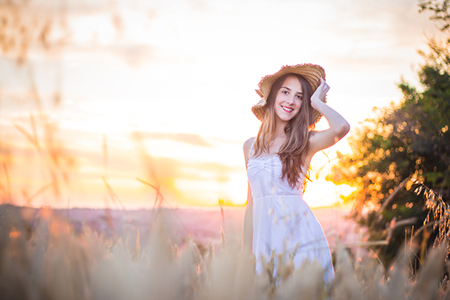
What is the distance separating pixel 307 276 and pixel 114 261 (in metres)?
0.36

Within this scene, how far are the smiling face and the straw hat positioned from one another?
119 millimetres

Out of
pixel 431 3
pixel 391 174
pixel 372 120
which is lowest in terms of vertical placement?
pixel 391 174

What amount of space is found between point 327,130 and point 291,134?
0.46 m

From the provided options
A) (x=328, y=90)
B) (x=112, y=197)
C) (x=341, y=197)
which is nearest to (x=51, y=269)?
(x=112, y=197)

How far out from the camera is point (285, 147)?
3721 mm

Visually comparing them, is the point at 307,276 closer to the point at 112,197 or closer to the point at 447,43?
the point at 112,197

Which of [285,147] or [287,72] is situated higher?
[287,72]

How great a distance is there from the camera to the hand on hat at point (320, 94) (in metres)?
3.59

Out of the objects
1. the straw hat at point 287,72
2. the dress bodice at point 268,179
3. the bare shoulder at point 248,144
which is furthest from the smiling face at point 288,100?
the dress bodice at point 268,179

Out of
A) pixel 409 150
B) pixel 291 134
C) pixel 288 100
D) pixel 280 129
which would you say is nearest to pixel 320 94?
pixel 288 100

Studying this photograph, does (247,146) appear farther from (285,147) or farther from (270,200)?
(270,200)

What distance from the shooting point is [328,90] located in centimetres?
393

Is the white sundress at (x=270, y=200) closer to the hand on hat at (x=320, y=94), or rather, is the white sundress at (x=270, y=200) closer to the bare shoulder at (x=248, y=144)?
the bare shoulder at (x=248, y=144)

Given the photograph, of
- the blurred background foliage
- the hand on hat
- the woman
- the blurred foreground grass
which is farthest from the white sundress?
the blurred background foliage
